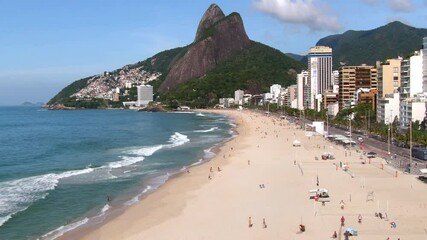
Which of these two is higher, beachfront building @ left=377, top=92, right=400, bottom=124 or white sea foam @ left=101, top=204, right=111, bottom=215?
beachfront building @ left=377, top=92, right=400, bottom=124

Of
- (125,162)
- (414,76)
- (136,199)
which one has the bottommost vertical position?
(136,199)

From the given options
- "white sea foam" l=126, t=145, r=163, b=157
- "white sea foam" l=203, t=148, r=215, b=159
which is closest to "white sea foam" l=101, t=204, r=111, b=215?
"white sea foam" l=203, t=148, r=215, b=159

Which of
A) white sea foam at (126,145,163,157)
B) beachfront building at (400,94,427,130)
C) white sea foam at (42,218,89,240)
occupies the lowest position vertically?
white sea foam at (42,218,89,240)

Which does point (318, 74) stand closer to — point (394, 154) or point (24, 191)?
point (394, 154)

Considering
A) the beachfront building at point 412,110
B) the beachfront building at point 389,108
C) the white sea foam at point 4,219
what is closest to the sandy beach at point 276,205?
the white sea foam at point 4,219

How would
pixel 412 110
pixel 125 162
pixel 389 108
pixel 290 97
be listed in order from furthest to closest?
pixel 290 97
pixel 389 108
pixel 412 110
pixel 125 162

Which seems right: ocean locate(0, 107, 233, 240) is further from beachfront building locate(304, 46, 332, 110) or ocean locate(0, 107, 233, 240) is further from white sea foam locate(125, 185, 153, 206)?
beachfront building locate(304, 46, 332, 110)

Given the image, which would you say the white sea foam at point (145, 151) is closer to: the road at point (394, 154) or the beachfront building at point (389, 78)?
the road at point (394, 154)

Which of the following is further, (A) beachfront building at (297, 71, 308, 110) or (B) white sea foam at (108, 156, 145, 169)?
(A) beachfront building at (297, 71, 308, 110)

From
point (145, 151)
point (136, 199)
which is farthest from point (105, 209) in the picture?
point (145, 151)
